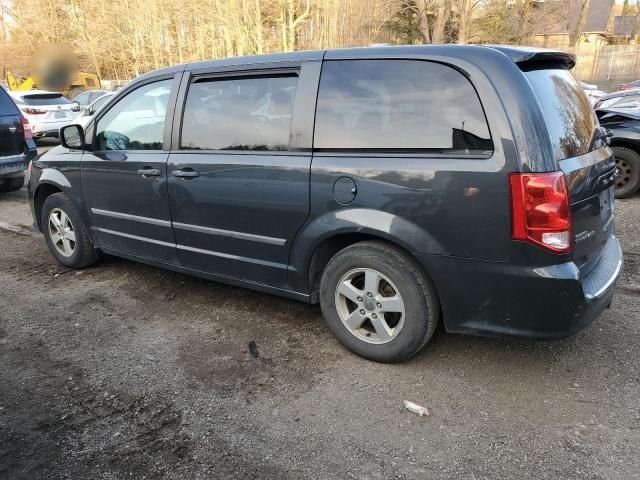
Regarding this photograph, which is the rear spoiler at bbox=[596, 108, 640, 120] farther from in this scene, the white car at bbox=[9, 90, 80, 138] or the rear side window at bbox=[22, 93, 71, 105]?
the rear side window at bbox=[22, 93, 71, 105]

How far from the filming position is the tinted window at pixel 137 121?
3.95 m

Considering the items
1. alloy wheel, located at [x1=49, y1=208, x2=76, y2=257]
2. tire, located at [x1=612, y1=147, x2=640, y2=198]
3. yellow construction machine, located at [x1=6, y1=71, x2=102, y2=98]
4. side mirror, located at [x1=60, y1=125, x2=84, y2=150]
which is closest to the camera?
side mirror, located at [x1=60, y1=125, x2=84, y2=150]

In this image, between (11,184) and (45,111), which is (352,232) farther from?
(45,111)

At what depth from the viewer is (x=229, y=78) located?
3.59 meters

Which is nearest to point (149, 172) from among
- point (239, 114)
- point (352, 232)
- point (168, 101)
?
point (168, 101)

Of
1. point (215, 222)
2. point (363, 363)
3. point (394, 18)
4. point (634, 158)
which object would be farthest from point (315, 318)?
point (394, 18)

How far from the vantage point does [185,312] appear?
3992mm

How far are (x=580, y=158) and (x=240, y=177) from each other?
6.56 feet

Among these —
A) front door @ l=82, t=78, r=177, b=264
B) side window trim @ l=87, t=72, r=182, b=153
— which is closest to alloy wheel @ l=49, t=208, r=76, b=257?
front door @ l=82, t=78, r=177, b=264

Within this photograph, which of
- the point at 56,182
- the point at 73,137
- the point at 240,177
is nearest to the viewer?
the point at 240,177

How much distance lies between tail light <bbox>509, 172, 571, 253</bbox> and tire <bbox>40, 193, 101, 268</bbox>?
374 centimetres

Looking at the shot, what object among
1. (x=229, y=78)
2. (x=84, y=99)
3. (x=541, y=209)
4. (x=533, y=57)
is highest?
(x=533, y=57)

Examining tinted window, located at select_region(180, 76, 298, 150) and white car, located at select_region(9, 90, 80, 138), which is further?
white car, located at select_region(9, 90, 80, 138)

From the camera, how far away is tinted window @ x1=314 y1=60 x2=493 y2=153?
2.70 metres
